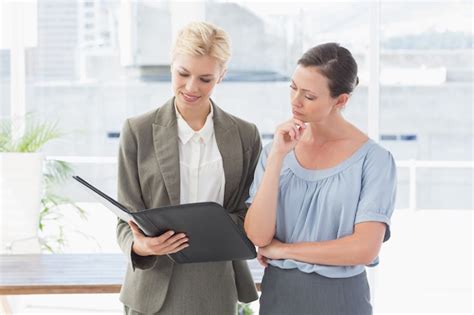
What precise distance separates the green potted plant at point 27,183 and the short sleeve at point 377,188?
2.76 m

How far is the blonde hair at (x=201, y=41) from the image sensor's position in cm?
216

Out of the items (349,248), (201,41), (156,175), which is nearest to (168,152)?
(156,175)

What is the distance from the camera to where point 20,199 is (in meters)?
4.52

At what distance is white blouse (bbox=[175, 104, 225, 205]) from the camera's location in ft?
7.40

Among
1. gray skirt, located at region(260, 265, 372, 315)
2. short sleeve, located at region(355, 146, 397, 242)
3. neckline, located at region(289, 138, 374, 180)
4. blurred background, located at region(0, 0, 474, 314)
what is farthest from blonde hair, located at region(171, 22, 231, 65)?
blurred background, located at region(0, 0, 474, 314)

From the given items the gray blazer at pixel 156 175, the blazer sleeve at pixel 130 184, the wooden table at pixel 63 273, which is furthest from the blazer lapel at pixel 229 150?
the wooden table at pixel 63 273

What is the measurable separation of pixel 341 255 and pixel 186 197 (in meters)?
0.47

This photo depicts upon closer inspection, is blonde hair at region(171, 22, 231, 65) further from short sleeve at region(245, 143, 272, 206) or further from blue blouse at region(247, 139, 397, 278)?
blue blouse at region(247, 139, 397, 278)

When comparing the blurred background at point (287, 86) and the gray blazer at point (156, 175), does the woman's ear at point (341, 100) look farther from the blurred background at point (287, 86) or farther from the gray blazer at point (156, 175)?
the blurred background at point (287, 86)

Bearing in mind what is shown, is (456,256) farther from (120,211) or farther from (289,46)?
(120,211)

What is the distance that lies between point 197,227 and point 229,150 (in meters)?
0.27

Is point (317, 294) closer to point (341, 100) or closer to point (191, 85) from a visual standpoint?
point (341, 100)

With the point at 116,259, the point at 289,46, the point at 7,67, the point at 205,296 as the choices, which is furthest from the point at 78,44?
the point at 205,296

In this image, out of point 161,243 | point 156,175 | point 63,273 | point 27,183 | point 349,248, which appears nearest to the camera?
point 349,248
